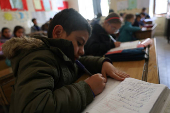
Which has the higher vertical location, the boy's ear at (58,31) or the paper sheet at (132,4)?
the paper sheet at (132,4)

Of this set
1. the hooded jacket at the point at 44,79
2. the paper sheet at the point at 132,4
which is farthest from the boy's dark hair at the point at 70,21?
the paper sheet at the point at 132,4

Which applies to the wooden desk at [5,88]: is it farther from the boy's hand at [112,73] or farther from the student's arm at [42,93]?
the boy's hand at [112,73]

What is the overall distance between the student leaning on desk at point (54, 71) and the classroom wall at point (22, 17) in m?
3.86

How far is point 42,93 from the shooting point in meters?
0.38

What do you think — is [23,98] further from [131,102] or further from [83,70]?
[83,70]

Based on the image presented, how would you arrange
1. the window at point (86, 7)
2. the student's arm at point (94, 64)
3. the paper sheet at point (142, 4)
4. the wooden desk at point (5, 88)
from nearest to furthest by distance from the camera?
1. the student's arm at point (94, 64)
2. the wooden desk at point (5, 88)
3. the paper sheet at point (142, 4)
4. the window at point (86, 7)

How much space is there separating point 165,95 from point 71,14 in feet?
1.94

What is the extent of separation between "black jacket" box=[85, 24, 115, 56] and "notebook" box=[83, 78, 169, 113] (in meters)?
0.90

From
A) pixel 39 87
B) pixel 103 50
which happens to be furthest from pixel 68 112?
pixel 103 50

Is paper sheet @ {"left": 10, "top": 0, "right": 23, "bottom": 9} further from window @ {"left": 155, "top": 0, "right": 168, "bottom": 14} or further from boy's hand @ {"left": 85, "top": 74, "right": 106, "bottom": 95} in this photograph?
window @ {"left": 155, "top": 0, "right": 168, "bottom": 14}

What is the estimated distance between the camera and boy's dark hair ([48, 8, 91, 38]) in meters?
0.65

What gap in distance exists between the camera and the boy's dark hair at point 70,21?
651 millimetres

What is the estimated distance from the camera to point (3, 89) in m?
1.18

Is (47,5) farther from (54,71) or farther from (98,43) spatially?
(54,71)
